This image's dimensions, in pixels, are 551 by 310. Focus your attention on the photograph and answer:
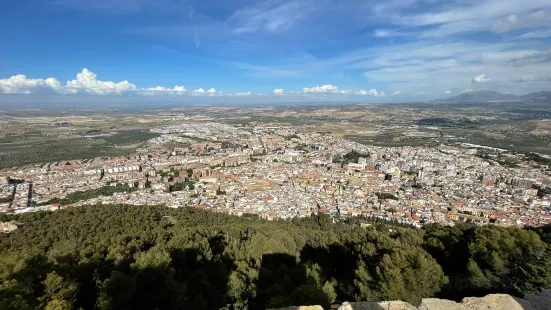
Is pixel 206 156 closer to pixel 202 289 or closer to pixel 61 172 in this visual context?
pixel 61 172

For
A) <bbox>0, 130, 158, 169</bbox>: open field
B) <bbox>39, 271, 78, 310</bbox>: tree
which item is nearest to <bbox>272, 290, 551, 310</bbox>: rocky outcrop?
<bbox>39, 271, 78, 310</bbox>: tree

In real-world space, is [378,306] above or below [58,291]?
below

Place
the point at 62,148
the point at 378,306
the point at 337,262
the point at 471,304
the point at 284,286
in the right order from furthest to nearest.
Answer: the point at 62,148 < the point at 337,262 < the point at 284,286 < the point at 471,304 < the point at 378,306

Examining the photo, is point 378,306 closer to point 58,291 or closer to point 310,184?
point 58,291

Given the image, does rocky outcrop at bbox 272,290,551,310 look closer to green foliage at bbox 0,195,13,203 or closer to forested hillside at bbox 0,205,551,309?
forested hillside at bbox 0,205,551,309

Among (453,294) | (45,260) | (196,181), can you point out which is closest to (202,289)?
(45,260)

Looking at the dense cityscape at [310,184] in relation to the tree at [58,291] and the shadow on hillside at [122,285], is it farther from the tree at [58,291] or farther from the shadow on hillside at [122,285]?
the tree at [58,291]

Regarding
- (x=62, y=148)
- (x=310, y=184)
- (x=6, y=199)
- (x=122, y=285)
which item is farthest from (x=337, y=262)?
(x=62, y=148)
